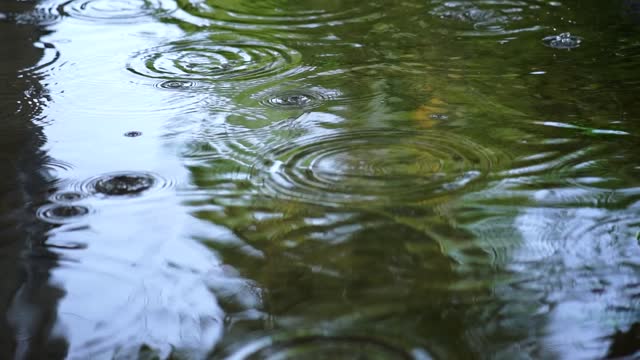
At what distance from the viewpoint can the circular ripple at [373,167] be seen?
1709mm

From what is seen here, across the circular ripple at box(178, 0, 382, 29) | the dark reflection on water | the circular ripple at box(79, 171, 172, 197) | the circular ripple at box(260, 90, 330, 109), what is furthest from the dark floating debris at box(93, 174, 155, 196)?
the circular ripple at box(178, 0, 382, 29)

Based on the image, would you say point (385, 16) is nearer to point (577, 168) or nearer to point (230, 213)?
point (577, 168)

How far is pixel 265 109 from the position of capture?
2143 mm

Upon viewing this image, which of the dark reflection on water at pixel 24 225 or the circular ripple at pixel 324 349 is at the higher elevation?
the circular ripple at pixel 324 349

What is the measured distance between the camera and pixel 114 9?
3.05 m

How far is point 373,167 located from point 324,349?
24.8 inches

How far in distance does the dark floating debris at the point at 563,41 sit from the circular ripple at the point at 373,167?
31.0 inches

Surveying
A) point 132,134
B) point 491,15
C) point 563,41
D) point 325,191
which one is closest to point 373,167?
point 325,191

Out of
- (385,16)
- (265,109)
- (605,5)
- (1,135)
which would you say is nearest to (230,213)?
(265,109)

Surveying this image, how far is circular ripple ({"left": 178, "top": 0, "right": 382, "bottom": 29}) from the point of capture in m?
2.88

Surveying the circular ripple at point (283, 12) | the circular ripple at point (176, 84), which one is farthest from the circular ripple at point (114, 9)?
the circular ripple at point (176, 84)

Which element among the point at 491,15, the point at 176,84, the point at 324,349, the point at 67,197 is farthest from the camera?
the point at 491,15

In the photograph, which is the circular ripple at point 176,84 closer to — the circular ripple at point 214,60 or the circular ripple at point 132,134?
the circular ripple at point 214,60

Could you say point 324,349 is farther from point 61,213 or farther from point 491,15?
point 491,15
